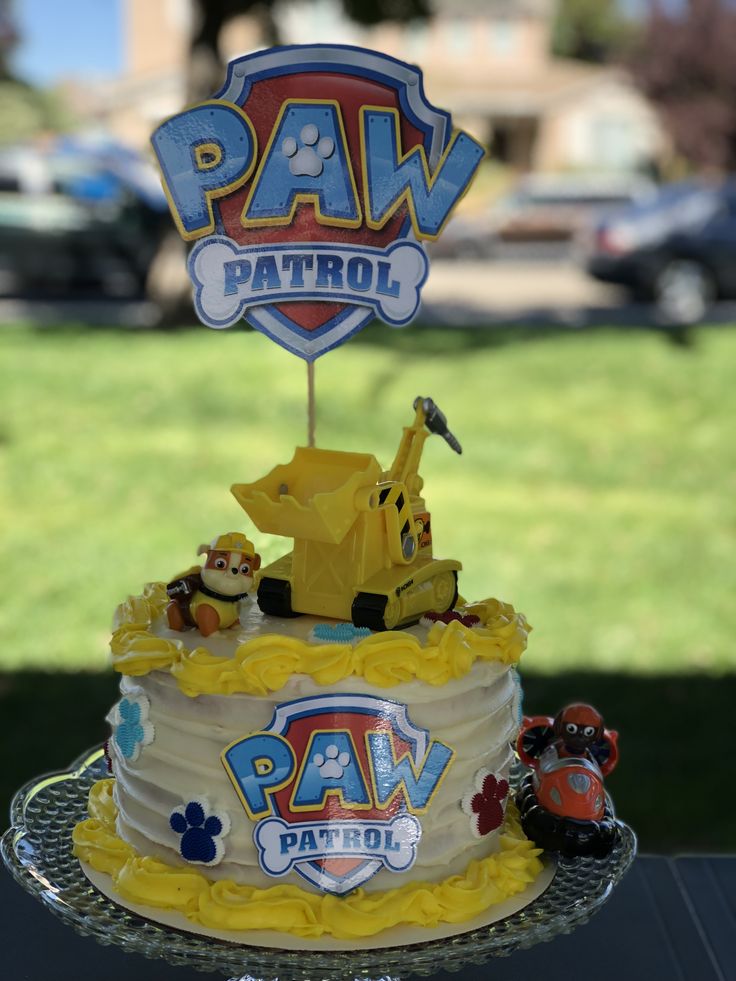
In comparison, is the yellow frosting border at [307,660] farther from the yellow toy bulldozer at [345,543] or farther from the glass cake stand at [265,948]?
the glass cake stand at [265,948]

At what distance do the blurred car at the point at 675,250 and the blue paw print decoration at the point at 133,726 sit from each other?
11226mm

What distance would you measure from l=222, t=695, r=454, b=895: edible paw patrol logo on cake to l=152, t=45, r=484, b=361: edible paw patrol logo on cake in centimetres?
89

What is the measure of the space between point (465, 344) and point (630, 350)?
4.68 ft

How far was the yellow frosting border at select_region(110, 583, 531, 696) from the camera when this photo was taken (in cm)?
241

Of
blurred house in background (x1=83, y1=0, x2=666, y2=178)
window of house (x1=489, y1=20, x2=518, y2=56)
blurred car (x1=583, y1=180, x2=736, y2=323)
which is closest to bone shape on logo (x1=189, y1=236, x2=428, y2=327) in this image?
blurred car (x1=583, y1=180, x2=736, y2=323)

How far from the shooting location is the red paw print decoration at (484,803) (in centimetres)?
259

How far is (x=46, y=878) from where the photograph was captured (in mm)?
2561

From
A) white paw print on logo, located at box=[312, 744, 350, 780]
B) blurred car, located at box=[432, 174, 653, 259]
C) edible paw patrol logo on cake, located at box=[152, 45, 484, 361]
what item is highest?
blurred car, located at box=[432, 174, 653, 259]

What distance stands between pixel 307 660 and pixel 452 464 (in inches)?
244

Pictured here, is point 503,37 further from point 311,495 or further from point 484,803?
point 484,803

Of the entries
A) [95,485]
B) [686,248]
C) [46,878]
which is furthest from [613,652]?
[686,248]

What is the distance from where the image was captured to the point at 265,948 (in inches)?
91.7

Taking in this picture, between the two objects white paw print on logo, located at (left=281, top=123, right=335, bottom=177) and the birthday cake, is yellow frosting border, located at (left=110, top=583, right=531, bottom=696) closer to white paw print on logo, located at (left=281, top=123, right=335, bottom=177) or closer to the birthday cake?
the birthday cake

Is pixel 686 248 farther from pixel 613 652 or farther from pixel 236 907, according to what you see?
pixel 236 907
